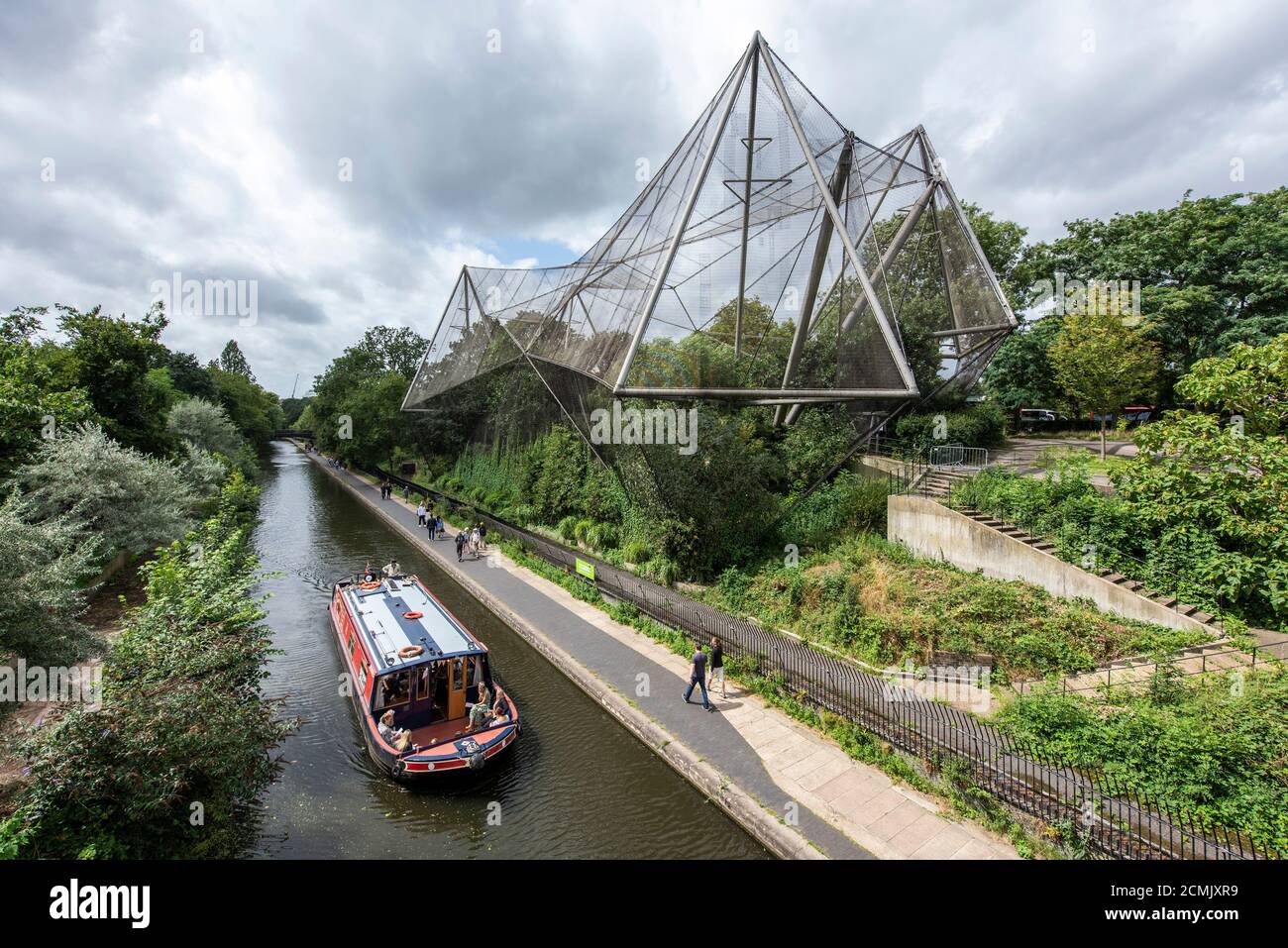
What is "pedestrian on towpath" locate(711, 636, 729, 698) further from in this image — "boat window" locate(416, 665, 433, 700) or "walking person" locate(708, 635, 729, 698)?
"boat window" locate(416, 665, 433, 700)

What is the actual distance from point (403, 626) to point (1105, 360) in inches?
926

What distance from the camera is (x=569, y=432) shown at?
23297 millimetres

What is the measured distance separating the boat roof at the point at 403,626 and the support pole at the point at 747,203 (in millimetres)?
8202

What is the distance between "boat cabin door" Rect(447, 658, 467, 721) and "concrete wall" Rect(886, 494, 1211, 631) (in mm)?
11099

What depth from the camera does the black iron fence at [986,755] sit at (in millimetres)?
5672

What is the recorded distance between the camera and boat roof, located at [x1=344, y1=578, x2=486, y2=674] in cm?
933

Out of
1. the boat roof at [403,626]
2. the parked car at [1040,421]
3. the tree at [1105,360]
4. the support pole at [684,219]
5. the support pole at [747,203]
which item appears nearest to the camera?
the boat roof at [403,626]

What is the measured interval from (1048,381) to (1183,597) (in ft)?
61.9

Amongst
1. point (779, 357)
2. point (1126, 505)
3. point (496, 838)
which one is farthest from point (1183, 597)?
point (496, 838)

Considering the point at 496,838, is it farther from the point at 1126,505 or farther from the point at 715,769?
the point at 1126,505

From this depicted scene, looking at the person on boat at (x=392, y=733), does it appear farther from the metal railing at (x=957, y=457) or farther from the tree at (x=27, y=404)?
the metal railing at (x=957, y=457)

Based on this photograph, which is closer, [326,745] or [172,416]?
[326,745]

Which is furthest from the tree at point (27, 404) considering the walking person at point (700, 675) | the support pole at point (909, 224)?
the support pole at point (909, 224)

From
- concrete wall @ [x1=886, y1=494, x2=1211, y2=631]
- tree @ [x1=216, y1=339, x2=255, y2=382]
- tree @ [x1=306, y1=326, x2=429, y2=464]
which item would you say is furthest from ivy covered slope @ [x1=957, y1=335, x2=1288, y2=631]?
tree @ [x1=216, y1=339, x2=255, y2=382]
